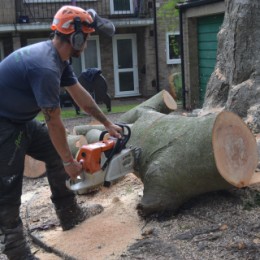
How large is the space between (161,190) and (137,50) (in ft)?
45.3

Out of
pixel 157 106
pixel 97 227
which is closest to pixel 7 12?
pixel 157 106

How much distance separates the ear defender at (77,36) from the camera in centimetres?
350

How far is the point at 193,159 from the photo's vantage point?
149 inches

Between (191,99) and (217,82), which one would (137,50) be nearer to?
(191,99)

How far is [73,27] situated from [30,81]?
1.64 feet

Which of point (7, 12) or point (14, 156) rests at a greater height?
point (7, 12)

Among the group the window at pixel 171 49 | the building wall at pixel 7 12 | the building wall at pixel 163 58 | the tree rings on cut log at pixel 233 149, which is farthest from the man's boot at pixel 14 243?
the window at pixel 171 49

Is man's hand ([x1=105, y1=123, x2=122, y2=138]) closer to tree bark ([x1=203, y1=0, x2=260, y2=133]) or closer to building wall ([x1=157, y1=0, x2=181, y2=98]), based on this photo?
tree bark ([x1=203, y1=0, x2=260, y2=133])

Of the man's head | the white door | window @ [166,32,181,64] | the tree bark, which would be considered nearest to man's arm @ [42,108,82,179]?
the man's head

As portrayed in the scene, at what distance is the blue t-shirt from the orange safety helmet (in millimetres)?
157

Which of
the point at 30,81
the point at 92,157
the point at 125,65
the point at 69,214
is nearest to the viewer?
the point at 30,81

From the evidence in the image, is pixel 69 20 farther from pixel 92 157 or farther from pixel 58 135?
pixel 92 157

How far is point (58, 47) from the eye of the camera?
359 centimetres

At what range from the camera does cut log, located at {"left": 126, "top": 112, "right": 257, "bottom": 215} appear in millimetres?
3746
